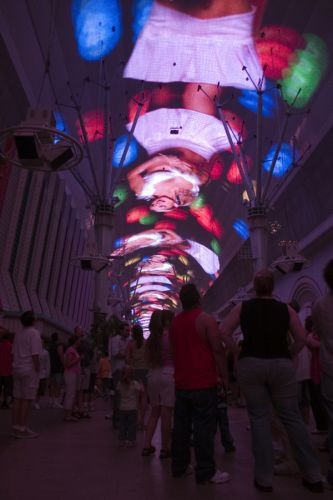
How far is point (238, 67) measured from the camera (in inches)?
894

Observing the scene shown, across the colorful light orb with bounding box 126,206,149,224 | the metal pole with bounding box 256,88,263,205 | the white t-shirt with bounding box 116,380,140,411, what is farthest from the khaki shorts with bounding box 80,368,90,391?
the colorful light orb with bounding box 126,206,149,224

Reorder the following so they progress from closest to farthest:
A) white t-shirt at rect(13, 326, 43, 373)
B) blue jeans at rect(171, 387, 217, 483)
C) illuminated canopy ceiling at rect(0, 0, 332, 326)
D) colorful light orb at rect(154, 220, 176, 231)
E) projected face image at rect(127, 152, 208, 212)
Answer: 1. blue jeans at rect(171, 387, 217, 483)
2. white t-shirt at rect(13, 326, 43, 373)
3. illuminated canopy ceiling at rect(0, 0, 332, 326)
4. projected face image at rect(127, 152, 208, 212)
5. colorful light orb at rect(154, 220, 176, 231)

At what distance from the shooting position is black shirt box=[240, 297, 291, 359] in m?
3.81

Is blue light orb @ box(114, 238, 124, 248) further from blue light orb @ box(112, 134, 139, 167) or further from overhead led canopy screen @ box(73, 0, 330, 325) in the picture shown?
blue light orb @ box(112, 134, 139, 167)

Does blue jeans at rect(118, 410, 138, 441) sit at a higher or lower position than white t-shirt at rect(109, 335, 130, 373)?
lower

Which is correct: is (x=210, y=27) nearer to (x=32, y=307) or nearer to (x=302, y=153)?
(x=302, y=153)

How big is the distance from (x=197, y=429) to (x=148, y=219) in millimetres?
38444

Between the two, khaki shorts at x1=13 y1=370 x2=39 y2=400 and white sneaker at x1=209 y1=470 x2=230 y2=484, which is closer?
white sneaker at x1=209 y1=470 x2=230 y2=484

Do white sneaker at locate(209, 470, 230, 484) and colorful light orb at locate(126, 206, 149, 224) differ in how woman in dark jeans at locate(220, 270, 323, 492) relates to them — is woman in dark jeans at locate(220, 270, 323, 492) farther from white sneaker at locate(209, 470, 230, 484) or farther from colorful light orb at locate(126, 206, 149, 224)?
colorful light orb at locate(126, 206, 149, 224)

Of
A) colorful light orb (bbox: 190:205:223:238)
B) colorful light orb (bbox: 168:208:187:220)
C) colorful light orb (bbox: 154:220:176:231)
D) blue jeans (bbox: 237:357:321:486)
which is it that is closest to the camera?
blue jeans (bbox: 237:357:321:486)

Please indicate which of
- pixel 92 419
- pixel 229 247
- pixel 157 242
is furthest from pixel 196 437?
pixel 157 242

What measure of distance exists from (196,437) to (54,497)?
46.5 inches

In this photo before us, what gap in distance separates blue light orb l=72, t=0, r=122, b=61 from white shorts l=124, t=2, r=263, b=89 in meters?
1.64

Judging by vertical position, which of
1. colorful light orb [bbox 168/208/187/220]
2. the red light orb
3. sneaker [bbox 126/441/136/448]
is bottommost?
sneaker [bbox 126/441/136/448]
